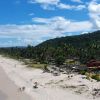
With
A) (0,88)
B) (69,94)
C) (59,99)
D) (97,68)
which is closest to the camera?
(59,99)

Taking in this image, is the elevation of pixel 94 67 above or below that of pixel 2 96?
above

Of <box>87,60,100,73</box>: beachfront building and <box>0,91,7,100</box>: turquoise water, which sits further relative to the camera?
<box>87,60,100,73</box>: beachfront building

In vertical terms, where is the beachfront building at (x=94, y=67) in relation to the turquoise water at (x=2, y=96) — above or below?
above

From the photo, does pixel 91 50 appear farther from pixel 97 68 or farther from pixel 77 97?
pixel 77 97

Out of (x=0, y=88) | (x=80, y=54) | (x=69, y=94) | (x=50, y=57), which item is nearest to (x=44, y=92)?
(x=69, y=94)

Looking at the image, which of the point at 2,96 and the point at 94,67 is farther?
the point at 94,67

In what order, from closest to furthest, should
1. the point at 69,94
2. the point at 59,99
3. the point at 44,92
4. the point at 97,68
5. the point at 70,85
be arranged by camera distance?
1. the point at 59,99
2. the point at 69,94
3. the point at 44,92
4. the point at 70,85
5. the point at 97,68

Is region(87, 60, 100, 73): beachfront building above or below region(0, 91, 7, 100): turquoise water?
above

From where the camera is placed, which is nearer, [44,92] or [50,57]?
[44,92]

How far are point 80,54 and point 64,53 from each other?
10467mm

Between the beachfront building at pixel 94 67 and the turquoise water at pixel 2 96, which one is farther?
the beachfront building at pixel 94 67

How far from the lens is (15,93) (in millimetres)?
47094

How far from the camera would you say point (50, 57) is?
457 feet

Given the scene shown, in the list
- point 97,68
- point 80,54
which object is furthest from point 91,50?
point 97,68
